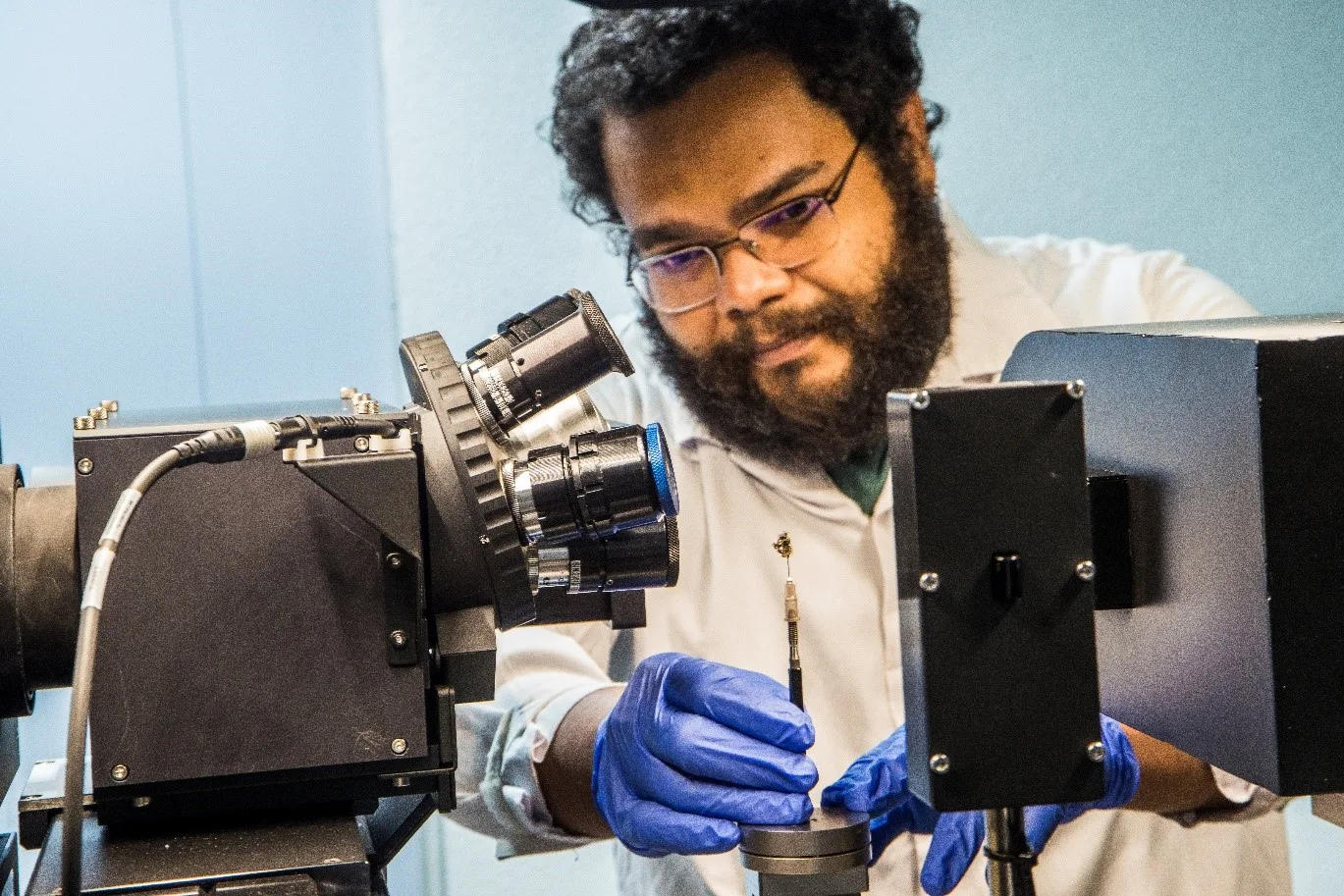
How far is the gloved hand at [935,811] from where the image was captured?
0.83 m

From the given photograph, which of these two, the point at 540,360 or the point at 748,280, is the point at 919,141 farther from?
the point at 540,360

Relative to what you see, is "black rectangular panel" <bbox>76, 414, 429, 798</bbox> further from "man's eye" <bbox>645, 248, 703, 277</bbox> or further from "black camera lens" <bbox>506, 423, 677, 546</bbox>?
"man's eye" <bbox>645, 248, 703, 277</bbox>

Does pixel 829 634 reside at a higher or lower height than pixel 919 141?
lower

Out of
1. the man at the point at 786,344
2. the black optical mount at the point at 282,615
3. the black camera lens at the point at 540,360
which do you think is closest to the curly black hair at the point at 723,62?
the man at the point at 786,344

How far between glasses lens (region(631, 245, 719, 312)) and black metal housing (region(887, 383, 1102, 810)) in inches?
32.5

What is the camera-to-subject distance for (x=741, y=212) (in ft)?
4.50

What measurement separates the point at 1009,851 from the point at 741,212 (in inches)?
33.5

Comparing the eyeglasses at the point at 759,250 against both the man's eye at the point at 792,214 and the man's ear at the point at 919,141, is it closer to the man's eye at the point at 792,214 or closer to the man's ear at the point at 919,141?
the man's eye at the point at 792,214

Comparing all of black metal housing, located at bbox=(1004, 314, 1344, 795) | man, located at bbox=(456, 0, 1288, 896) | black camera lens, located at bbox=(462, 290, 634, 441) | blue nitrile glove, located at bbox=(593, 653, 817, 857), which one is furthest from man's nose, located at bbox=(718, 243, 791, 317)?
black metal housing, located at bbox=(1004, 314, 1344, 795)

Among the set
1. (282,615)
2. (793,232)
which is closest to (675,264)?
(793,232)

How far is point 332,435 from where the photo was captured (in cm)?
67

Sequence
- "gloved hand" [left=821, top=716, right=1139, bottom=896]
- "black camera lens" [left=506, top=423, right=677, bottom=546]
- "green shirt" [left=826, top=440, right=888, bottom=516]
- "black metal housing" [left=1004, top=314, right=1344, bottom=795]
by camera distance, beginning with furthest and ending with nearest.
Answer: "green shirt" [left=826, top=440, right=888, bottom=516], "gloved hand" [left=821, top=716, right=1139, bottom=896], "black camera lens" [left=506, top=423, right=677, bottom=546], "black metal housing" [left=1004, top=314, right=1344, bottom=795]

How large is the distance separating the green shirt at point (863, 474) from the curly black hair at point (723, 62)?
0.30m

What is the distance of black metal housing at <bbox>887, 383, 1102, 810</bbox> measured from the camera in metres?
0.59
